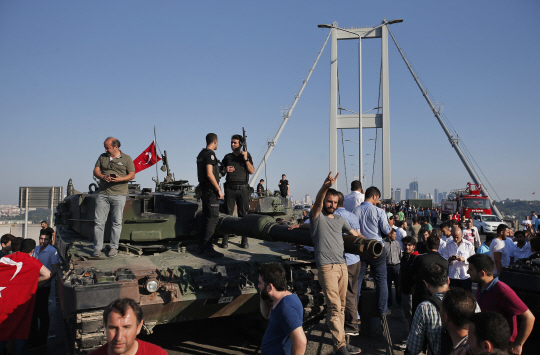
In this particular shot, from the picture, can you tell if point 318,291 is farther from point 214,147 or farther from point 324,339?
point 214,147

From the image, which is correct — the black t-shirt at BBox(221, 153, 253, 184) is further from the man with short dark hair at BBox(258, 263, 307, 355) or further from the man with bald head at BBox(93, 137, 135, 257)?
the man with short dark hair at BBox(258, 263, 307, 355)

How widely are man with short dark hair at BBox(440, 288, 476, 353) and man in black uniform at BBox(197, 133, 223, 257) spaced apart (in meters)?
3.81

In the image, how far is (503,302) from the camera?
3.82 meters

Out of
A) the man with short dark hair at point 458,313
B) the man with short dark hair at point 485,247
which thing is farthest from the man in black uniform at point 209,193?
the man with short dark hair at point 485,247

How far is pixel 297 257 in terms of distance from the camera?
6.55 metres

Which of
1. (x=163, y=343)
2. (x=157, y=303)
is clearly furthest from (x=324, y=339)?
(x=157, y=303)

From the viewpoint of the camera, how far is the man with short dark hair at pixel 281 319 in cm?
335

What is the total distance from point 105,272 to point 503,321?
13.7ft

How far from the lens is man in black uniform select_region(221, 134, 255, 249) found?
6984 millimetres

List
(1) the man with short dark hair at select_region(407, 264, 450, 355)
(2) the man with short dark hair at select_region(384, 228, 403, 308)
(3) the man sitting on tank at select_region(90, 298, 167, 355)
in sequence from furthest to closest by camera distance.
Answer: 1. (2) the man with short dark hair at select_region(384, 228, 403, 308)
2. (1) the man with short dark hair at select_region(407, 264, 450, 355)
3. (3) the man sitting on tank at select_region(90, 298, 167, 355)

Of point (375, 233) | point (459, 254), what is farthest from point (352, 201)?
point (459, 254)

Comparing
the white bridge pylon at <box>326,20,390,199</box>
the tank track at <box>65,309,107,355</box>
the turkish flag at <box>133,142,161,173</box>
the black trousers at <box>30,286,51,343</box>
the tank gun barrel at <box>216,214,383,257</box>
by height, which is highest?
the white bridge pylon at <box>326,20,390,199</box>

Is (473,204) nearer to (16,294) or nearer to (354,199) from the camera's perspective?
(354,199)

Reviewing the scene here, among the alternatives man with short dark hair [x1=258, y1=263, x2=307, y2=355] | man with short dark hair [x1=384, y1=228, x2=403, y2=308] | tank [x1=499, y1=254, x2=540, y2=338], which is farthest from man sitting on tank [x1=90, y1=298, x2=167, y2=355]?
man with short dark hair [x1=384, y1=228, x2=403, y2=308]
